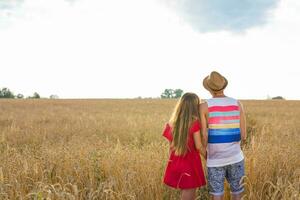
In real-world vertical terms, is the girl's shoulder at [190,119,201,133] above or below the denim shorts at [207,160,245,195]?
above

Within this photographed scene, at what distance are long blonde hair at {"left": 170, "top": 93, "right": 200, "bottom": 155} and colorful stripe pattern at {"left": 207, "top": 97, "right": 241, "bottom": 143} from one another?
16 cm

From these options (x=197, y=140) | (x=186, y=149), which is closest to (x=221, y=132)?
(x=197, y=140)

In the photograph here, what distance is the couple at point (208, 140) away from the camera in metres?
3.66

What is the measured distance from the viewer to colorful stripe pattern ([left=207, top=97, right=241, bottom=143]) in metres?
3.66

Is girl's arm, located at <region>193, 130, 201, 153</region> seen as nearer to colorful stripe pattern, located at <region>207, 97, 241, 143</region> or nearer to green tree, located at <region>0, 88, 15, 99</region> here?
colorful stripe pattern, located at <region>207, 97, 241, 143</region>

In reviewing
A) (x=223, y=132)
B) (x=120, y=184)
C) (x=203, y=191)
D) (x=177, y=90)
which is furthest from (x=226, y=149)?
(x=177, y=90)

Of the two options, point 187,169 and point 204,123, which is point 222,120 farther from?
point 187,169

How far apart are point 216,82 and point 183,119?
20.6 inches

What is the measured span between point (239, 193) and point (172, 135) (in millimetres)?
981

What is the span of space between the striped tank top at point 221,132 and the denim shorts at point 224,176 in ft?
0.21

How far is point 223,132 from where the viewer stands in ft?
12.0

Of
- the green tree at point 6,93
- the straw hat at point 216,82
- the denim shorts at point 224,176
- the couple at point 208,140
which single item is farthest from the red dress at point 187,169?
the green tree at point 6,93

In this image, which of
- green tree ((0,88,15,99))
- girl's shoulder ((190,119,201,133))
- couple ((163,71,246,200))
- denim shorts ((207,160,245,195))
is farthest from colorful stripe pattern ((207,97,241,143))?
green tree ((0,88,15,99))

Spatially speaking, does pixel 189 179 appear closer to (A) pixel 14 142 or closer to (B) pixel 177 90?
(A) pixel 14 142
